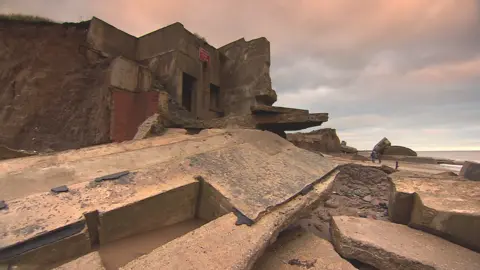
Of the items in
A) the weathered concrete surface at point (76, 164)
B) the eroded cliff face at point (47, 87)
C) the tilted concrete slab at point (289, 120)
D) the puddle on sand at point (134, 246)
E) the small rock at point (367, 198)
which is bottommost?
the small rock at point (367, 198)

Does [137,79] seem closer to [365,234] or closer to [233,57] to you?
[233,57]

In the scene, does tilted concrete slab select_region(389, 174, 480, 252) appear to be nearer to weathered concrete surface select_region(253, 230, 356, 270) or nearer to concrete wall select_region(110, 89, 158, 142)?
weathered concrete surface select_region(253, 230, 356, 270)

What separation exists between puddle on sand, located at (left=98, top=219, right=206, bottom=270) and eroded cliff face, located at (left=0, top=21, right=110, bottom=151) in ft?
17.4

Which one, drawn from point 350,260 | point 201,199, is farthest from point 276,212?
point 350,260

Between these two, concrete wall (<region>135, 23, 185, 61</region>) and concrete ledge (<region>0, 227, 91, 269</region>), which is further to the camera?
concrete wall (<region>135, 23, 185, 61</region>)

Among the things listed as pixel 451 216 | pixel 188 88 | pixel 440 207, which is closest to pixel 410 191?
pixel 440 207

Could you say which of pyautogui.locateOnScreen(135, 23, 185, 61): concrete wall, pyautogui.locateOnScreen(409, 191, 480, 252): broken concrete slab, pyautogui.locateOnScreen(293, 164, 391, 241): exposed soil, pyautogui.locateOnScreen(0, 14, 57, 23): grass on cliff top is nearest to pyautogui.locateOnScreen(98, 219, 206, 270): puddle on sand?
pyautogui.locateOnScreen(293, 164, 391, 241): exposed soil

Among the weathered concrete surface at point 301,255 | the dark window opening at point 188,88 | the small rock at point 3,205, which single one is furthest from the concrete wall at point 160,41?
the weathered concrete surface at point 301,255

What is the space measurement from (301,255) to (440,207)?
1.21 meters

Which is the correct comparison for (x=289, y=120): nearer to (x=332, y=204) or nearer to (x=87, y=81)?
(x=332, y=204)

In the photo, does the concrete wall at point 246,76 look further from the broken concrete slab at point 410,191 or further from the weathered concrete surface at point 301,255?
the weathered concrete surface at point 301,255

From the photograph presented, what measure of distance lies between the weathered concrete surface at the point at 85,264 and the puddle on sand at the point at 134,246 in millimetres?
101

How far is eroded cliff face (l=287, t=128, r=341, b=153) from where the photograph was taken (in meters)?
12.5

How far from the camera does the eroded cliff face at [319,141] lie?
12.5 metres
